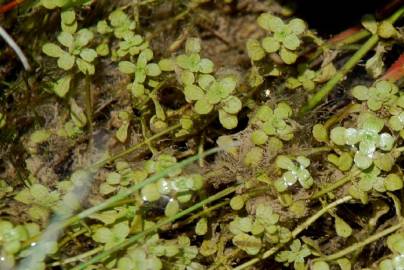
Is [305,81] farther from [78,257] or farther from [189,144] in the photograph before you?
[78,257]

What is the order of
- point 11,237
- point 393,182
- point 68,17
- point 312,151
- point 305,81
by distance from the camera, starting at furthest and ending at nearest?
1. point 305,81
2. point 68,17
3. point 312,151
4. point 393,182
5. point 11,237

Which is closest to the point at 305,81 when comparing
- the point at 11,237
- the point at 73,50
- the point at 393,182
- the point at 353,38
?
the point at 353,38

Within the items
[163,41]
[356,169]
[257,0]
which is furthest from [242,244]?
[257,0]

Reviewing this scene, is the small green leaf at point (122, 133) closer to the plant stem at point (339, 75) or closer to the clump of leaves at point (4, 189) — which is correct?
the clump of leaves at point (4, 189)

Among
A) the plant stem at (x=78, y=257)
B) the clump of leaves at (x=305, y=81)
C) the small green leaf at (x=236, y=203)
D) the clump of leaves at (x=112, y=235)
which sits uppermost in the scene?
the clump of leaves at (x=305, y=81)

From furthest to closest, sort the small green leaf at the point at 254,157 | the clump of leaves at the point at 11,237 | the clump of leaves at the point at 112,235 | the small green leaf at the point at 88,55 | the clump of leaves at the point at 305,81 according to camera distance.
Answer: the clump of leaves at the point at 305,81 → the small green leaf at the point at 88,55 → the small green leaf at the point at 254,157 → the clump of leaves at the point at 112,235 → the clump of leaves at the point at 11,237

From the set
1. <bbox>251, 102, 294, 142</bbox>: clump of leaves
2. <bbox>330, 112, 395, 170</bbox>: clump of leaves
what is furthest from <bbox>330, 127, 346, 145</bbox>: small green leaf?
Result: <bbox>251, 102, 294, 142</bbox>: clump of leaves

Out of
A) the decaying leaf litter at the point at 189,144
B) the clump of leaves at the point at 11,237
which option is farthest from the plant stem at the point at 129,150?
the clump of leaves at the point at 11,237
